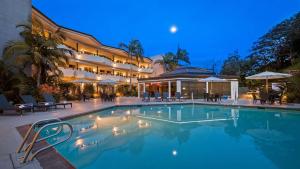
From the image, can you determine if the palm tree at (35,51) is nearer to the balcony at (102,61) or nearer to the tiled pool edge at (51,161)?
the tiled pool edge at (51,161)

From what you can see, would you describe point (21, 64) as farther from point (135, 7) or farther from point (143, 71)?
point (135, 7)

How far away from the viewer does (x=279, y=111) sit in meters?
13.0

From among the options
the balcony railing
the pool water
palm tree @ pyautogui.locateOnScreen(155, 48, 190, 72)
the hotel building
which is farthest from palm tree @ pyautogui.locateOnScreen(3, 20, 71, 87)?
palm tree @ pyautogui.locateOnScreen(155, 48, 190, 72)

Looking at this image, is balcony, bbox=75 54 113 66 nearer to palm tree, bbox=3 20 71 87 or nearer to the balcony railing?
the balcony railing

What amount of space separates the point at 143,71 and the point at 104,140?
122 ft

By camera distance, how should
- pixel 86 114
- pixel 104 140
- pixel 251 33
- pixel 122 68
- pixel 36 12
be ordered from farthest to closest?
pixel 251 33, pixel 122 68, pixel 36 12, pixel 86 114, pixel 104 140

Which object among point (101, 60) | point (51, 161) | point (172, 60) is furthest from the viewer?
point (172, 60)

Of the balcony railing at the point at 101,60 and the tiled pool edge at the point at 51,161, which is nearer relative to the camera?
the tiled pool edge at the point at 51,161

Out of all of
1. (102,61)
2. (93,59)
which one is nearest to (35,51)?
(93,59)

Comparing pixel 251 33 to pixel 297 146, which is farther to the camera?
pixel 251 33

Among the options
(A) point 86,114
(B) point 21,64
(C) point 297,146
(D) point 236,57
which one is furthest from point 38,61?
(D) point 236,57

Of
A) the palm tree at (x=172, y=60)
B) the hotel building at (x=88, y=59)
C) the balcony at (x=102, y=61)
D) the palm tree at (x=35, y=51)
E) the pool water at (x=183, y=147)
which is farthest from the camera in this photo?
the palm tree at (x=172, y=60)

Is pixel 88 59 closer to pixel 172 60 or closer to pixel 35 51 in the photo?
pixel 35 51

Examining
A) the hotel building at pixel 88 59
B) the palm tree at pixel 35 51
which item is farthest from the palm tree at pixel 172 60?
the palm tree at pixel 35 51
